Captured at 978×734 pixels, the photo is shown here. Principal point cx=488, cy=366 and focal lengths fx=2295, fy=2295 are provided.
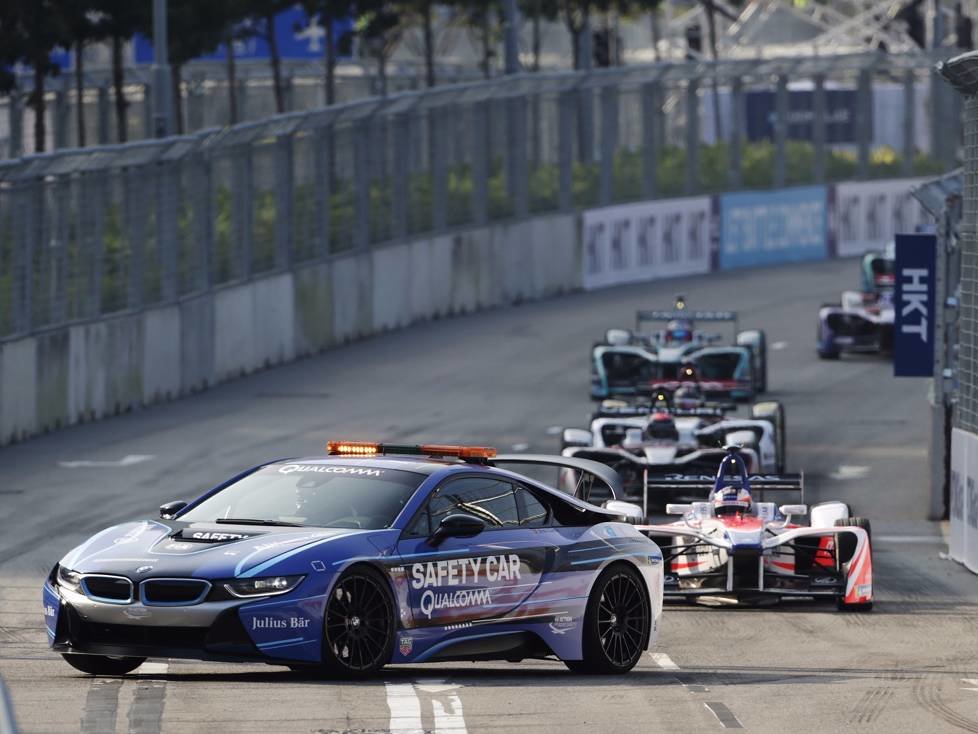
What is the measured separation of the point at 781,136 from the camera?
50.2 meters

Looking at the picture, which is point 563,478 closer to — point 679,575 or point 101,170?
point 679,575

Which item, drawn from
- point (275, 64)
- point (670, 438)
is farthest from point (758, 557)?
point (275, 64)

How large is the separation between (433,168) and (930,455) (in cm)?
1889

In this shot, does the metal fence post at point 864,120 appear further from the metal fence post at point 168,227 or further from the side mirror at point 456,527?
the side mirror at point 456,527

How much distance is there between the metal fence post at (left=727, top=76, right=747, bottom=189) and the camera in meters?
49.4

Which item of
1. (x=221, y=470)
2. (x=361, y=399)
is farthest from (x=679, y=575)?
(x=361, y=399)

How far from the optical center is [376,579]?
1127 centimetres

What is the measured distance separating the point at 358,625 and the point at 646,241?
118ft

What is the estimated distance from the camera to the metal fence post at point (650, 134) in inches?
1827

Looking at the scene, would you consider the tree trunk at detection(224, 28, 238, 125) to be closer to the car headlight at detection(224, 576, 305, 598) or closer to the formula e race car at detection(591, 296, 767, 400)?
the formula e race car at detection(591, 296, 767, 400)

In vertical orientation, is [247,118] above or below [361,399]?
above

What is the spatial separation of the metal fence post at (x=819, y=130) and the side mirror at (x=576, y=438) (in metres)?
30.2

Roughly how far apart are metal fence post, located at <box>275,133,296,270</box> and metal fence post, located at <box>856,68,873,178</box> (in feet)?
67.7

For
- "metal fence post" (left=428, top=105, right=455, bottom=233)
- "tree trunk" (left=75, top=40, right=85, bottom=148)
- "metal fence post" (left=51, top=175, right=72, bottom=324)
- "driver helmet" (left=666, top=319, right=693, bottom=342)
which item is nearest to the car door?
"metal fence post" (left=51, top=175, right=72, bottom=324)
